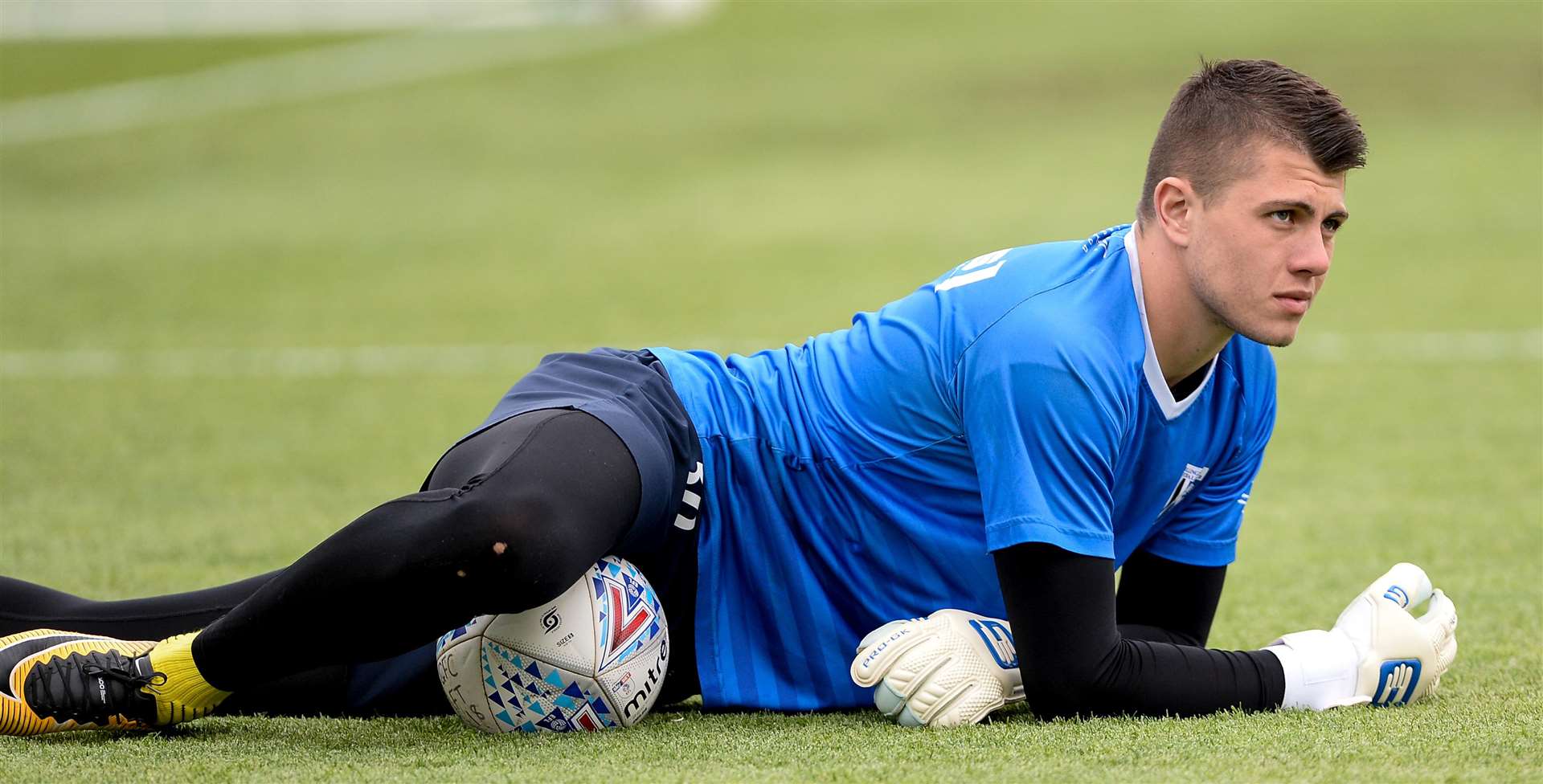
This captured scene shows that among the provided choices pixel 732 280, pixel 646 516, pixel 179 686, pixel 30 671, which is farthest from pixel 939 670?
pixel 732 280

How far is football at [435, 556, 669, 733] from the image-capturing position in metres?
3.61

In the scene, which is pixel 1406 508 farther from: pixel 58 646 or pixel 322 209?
pixel 322 209

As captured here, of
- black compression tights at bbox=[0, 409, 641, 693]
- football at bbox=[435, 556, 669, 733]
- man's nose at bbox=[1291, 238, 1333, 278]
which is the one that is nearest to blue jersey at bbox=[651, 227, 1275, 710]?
football at bbox=[435, 556, 669, 733]

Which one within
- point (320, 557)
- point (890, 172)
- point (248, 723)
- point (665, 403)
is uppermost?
point (890, 172)

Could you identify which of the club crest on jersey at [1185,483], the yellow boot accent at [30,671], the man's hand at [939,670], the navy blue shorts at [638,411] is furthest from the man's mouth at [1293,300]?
the yellow boot accent at [30,671]

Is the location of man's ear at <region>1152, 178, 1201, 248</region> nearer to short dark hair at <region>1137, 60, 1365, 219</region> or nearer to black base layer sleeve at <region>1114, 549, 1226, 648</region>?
short dark hair at <region>1137, 60, 1365, 219</region>

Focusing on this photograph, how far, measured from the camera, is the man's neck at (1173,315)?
3492 millimetres

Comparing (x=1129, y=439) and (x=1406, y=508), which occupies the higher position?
(x=1129, y=439)

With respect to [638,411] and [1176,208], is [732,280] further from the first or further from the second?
[1176,208]

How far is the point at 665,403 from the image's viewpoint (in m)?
3.83

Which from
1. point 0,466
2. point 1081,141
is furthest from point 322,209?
point 0,466

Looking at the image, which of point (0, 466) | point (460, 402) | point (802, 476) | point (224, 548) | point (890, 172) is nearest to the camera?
point (802, 476)

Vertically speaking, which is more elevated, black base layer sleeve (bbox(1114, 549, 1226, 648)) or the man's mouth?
the man's mouth

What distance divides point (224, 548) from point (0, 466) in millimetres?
1913
